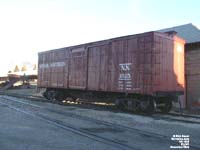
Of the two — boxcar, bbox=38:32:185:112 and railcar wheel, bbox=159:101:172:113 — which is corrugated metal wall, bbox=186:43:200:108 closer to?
boxcar, bbox=38:32:185:112

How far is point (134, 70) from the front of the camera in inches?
628

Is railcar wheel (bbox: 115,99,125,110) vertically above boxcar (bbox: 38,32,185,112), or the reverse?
boxcar (bbox: 38,32,185,112)

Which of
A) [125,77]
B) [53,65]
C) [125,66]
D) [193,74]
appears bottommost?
[125,77]

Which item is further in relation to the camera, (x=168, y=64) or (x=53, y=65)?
(x=53, y=65)

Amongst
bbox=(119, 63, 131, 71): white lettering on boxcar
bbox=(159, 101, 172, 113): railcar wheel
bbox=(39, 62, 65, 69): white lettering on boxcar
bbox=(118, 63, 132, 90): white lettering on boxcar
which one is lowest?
bbox=(159, 101, 172, 113): railcar wheel

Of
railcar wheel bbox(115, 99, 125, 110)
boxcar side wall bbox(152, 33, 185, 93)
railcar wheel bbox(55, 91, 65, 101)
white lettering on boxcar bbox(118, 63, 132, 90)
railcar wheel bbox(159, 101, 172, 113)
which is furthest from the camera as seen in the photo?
railcar wheel bbox(55, 91, 65, 101)

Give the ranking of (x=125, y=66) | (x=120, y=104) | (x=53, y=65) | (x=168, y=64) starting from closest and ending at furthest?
1. (x=168, y=64)
2. (x=125, y=66)
3. (x=120, y=104)
4. (x=53, y=65)

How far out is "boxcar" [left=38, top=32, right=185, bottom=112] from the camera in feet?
50.0

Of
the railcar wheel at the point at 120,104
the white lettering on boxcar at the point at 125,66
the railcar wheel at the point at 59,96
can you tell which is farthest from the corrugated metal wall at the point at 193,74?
the railcar wheel at the point at 59,96

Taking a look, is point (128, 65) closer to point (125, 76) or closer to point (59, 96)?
point (125, 76)

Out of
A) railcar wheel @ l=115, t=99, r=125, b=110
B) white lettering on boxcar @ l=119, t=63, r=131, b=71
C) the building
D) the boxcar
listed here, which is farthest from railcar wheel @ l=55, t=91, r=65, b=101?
the building

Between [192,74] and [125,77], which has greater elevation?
[192,74]

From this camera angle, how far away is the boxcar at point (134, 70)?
15.2 m

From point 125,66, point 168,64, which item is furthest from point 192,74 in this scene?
point 125,66
